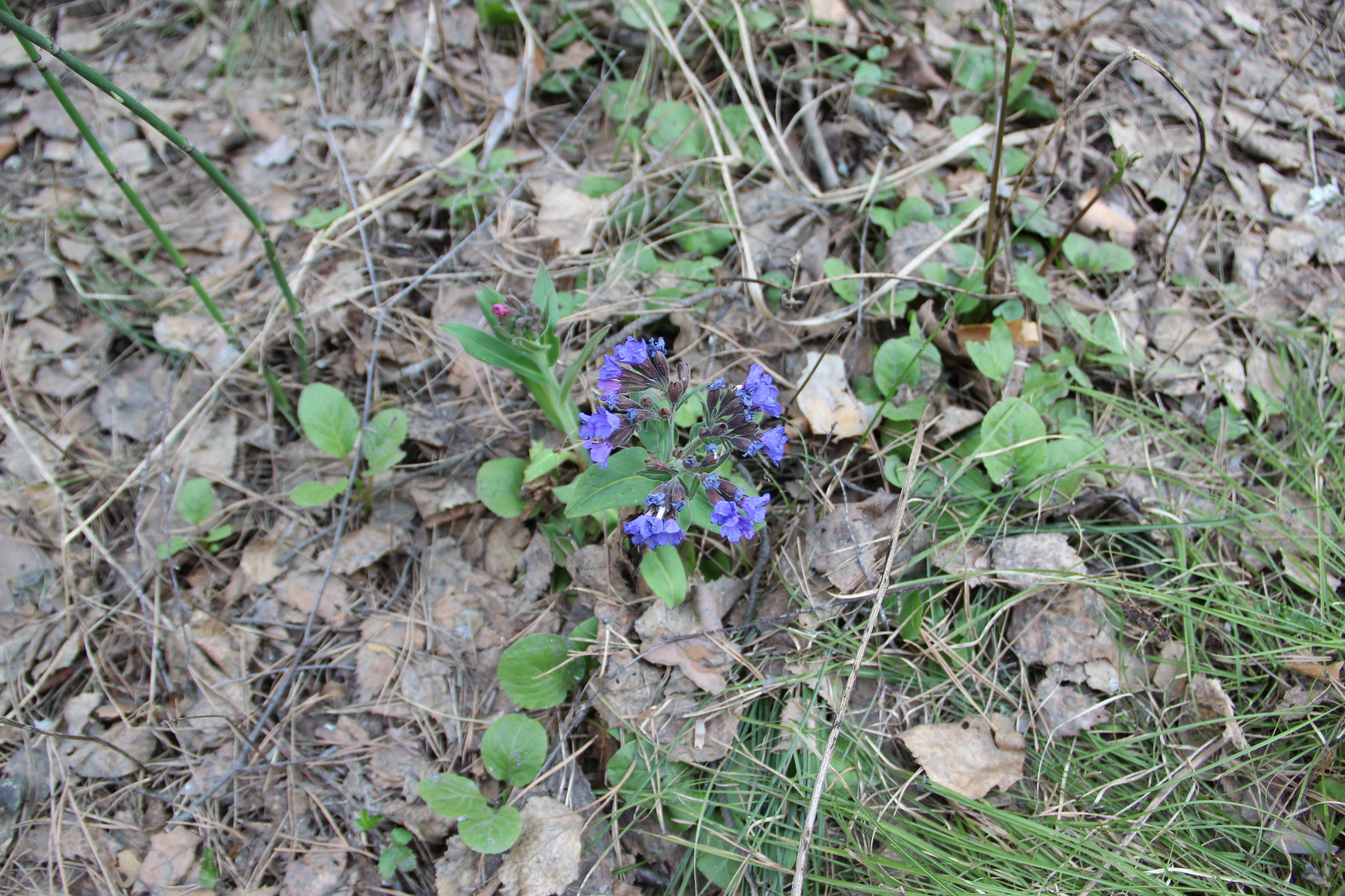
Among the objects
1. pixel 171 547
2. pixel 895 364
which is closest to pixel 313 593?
pixel 171 547

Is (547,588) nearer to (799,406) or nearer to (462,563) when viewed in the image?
(462,563)

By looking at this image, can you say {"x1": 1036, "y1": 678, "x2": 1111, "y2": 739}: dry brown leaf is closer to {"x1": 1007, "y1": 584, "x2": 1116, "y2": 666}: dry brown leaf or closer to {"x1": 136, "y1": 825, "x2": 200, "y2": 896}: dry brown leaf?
{"x1": 1007, "y1": 584, "x2": 1116, "y2": 666}: dry brown leaf

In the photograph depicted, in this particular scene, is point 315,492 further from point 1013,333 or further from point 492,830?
point 1013,333

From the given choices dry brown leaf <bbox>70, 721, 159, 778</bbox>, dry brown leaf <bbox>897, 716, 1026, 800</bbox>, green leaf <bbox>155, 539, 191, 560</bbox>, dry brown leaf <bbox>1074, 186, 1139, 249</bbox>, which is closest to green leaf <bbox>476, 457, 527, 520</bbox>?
green leaf <bbox>155, 539, 191, 560</bbox>

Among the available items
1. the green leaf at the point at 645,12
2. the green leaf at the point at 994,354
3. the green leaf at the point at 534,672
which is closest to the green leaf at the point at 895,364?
the green leaf at the point at 994,354

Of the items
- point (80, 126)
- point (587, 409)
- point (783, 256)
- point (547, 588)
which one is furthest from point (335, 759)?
point (783, 256)

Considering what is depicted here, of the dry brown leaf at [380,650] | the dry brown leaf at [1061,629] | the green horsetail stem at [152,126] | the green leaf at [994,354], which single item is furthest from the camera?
the green leaf at [994,354]

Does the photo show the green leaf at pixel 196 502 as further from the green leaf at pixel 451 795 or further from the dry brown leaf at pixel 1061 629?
the dry brown leaf at pixel 1061 629
